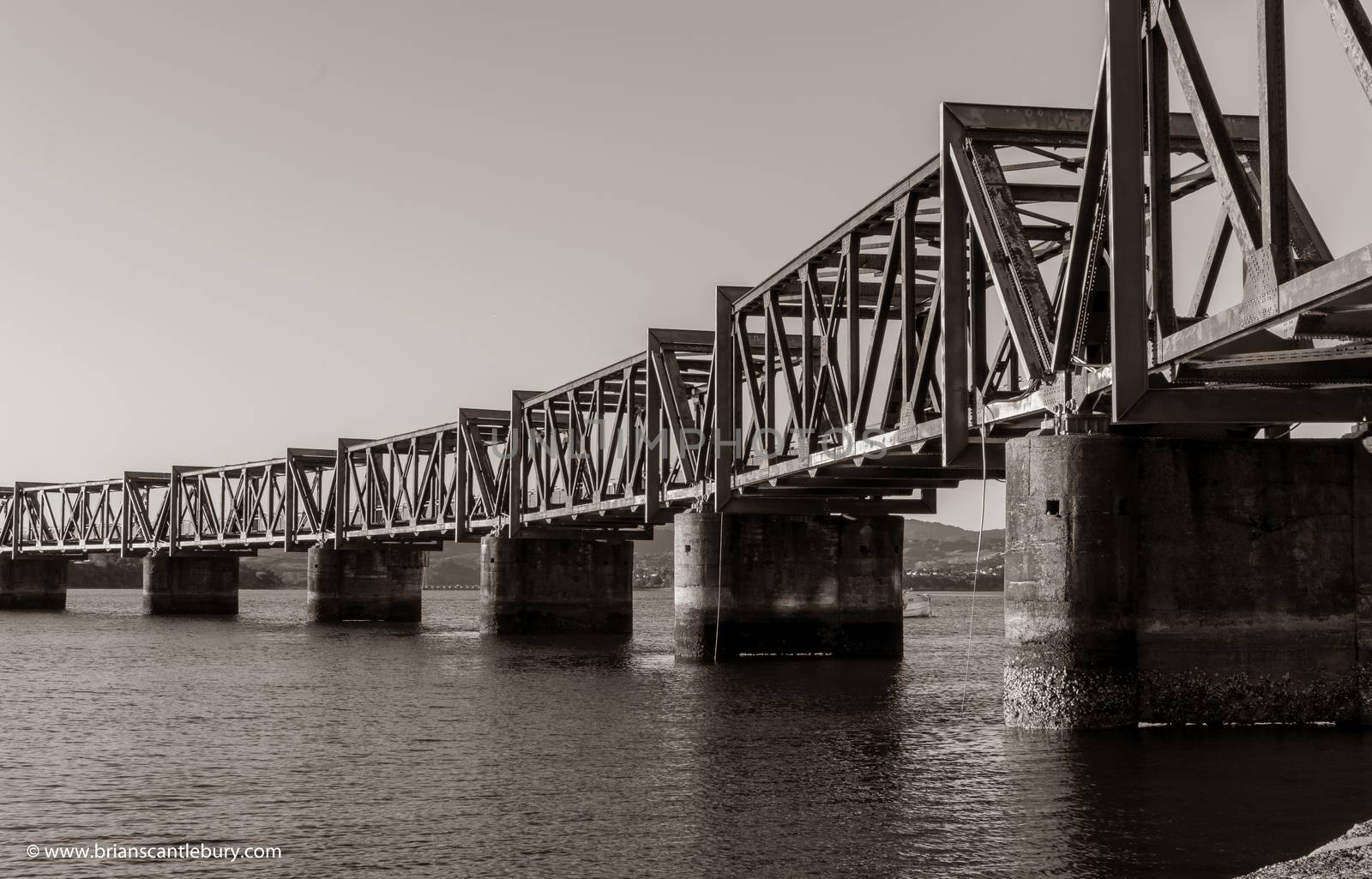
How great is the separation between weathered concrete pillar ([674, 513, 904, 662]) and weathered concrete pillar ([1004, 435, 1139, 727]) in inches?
928

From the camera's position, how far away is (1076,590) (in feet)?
84.8

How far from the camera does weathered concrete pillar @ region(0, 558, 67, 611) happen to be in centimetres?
13725

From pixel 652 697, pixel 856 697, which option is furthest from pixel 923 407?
pixel 652 697

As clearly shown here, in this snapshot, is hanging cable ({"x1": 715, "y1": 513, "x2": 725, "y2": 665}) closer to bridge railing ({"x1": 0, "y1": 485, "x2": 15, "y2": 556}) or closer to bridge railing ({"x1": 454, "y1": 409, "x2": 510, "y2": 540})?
bridge railing ({"x1": 454, "y1": 409, "x2": 510, "y2": 540})

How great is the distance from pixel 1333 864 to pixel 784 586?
36.9m

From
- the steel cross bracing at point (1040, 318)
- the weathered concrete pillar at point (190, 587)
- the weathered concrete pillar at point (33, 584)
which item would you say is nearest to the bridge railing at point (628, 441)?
the steel cross bracing at point (1040, 318)

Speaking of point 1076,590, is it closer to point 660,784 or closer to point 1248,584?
point 1248,584

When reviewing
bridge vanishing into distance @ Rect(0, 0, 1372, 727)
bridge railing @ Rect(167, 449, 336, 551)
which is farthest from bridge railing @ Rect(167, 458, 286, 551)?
bridge vanishing into distance @ Rect(0, 0, 1372, 727)

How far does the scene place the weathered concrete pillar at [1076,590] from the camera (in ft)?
84.8

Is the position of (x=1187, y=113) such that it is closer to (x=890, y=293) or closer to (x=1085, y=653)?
(x=890, y=293)

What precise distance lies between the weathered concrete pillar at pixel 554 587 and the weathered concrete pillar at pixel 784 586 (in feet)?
74.7

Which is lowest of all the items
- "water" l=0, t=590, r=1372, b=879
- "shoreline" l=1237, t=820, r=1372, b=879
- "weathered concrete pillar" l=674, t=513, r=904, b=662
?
"water" l=0, t=590, r=1372, b=879

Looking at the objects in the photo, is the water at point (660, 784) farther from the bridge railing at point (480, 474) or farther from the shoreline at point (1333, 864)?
the bridge railing at point (480, 474)

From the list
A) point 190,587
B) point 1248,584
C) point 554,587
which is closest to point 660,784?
point 1248,584
